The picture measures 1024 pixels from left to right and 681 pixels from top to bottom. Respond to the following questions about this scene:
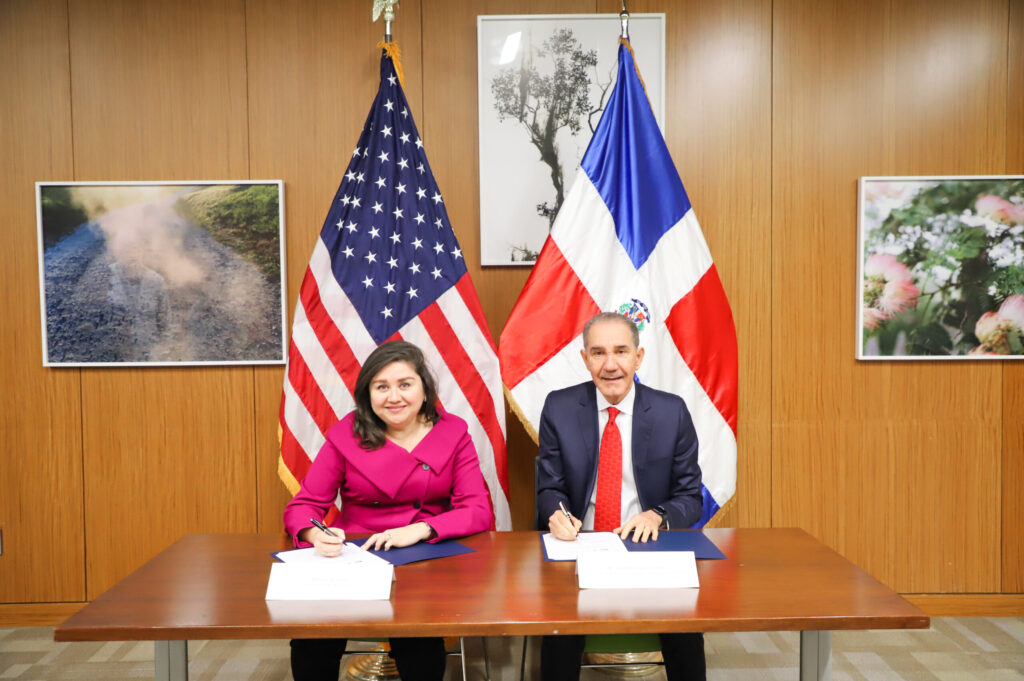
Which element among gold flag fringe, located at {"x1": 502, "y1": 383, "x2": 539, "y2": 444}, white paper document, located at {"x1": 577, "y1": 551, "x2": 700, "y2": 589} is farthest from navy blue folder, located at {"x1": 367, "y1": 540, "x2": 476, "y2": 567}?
gold flag fringe, located at {"x1": 502, "y1": 383, "x2": 539, "y2": 444}

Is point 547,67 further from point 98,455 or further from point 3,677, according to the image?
point 3,677

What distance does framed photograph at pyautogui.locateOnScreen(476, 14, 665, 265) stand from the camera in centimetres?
319

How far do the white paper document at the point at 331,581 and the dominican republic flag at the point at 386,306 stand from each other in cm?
135

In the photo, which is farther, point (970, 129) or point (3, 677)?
point (970, 129)

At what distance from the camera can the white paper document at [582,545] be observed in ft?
5.77

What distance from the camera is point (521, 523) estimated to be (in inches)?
132

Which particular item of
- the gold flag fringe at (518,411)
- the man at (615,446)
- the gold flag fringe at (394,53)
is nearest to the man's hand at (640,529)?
the man at (615,446)

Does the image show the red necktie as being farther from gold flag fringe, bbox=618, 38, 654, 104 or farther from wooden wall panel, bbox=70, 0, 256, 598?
wooden wall panel, bbox=70, 0, 256, 598

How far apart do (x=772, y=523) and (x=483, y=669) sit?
1.49 metres

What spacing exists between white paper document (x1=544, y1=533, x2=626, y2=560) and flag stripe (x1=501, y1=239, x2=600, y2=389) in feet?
3.39

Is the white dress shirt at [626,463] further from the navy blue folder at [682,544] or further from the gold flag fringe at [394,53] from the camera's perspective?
the gold flag fringe at [394,53]

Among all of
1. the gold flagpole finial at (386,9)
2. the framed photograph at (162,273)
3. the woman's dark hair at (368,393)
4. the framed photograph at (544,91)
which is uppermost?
the gold flagpole finial at (386,9)

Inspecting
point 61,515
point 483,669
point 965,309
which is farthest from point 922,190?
point 61,515

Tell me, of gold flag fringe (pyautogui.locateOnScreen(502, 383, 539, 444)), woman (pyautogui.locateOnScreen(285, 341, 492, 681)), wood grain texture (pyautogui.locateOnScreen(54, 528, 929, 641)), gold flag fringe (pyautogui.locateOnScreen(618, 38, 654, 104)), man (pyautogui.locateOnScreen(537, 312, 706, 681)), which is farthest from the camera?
gold flag fringe (pyautogui.locateOnScreen(618, 38, 654, 104))
